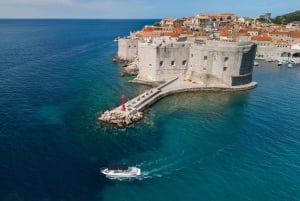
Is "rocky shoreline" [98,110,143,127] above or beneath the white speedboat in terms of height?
above

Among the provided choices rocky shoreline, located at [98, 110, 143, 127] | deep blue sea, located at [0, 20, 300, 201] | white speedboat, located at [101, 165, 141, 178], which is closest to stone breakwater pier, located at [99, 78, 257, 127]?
rocky shoreline, located at [98, 110, 143, 127]

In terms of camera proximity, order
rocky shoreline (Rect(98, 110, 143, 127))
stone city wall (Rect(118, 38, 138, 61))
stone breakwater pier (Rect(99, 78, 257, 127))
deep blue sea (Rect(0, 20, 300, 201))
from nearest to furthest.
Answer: deep blue sea (Rect(0, 20, 300, 201)) → rocky shoreline (Rect(98, 110, 143, 127)) → stone breakwater pier (Rect(99, 78, 257, 127)) → stone city wall (Rect(118, 38, 138, 61))

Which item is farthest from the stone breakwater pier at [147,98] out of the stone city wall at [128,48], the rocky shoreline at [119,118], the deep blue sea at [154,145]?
the stone city wall at [128,48]

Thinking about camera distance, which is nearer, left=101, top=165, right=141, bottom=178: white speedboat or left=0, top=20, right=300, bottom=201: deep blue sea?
left=0, top=20, right=300, bottom=201: deep blue sea

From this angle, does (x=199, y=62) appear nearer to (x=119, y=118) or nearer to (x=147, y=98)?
(x=147, y=98)

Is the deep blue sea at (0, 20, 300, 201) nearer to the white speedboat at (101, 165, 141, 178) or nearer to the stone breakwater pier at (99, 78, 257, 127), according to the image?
the white speedboat at (101, 165, 141, 178)

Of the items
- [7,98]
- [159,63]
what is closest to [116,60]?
[159,63]

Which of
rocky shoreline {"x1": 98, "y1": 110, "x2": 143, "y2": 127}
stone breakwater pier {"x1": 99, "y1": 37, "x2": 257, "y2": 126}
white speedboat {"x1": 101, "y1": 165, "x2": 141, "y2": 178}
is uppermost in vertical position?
stone breakwater pier {"x1": 99, "y1": 37, "x2": 257, "y2": 126}

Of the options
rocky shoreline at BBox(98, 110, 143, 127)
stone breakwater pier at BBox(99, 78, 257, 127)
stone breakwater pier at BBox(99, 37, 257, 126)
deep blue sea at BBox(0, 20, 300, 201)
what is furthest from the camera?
stone breakwater pier at BBox(99, 37, 257, 126)
